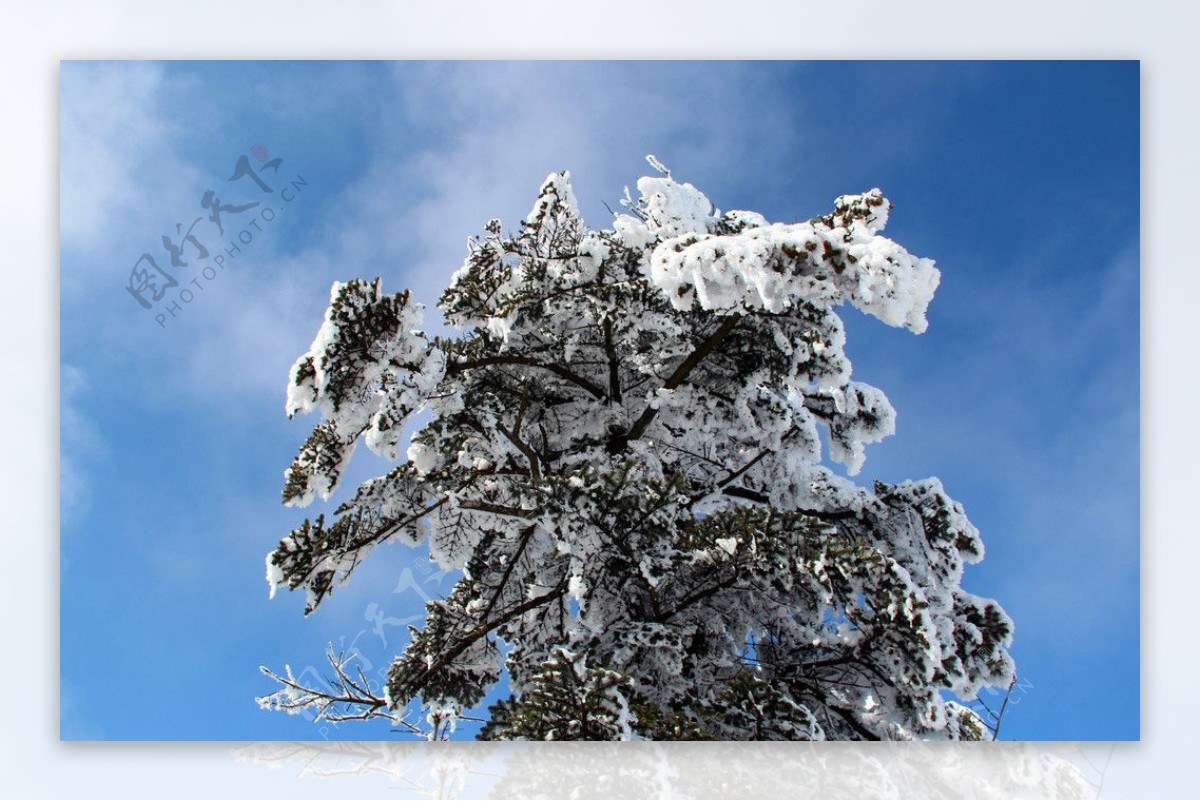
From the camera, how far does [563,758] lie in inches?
143

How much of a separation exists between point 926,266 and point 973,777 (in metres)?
2.35

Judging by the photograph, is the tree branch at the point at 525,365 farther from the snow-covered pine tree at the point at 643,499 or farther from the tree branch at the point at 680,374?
the tree branch at the point at 680,374

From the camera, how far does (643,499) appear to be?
3.57m

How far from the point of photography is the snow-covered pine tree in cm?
345

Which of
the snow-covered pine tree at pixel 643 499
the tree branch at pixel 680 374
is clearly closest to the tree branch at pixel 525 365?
the snow-covered pine tree at pixel 643 499

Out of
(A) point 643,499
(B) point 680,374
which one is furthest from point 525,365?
(A) point 643,499

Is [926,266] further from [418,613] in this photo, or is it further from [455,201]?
[418,613]

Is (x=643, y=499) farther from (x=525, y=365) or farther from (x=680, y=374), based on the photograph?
(x=525, y=365)

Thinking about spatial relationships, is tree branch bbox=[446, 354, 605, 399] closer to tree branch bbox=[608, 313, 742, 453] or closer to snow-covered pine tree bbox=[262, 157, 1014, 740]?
snow-covered pine tree bbox=[262, 157, 1014, 740]

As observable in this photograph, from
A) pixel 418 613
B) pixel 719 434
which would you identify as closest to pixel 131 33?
pixel 418 613

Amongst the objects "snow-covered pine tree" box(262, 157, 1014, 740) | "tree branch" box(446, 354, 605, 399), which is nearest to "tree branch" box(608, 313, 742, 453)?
"snow-covered pine tree" box(262, 157, 1014, 740)

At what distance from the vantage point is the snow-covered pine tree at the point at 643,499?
3453mm

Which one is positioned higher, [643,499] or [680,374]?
Answer: [680,374]

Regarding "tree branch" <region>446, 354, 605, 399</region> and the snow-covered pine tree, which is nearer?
the snow-covered pine tree
